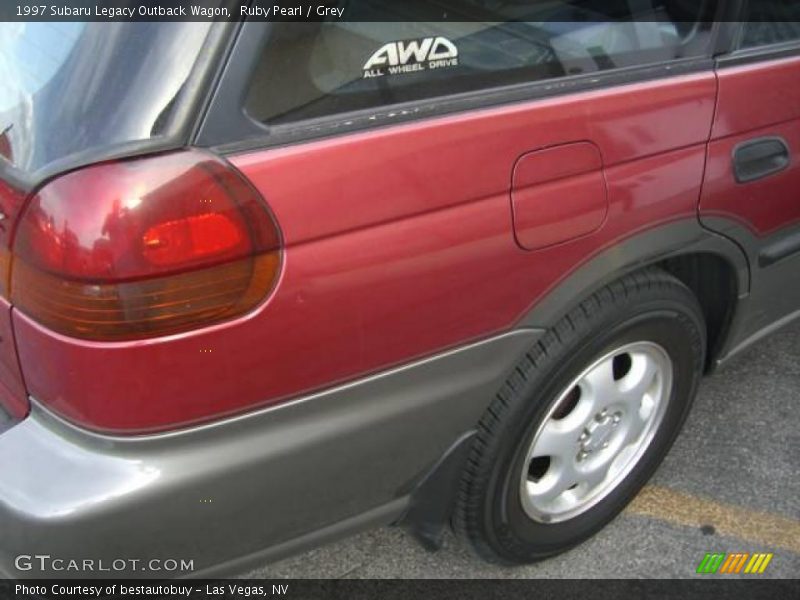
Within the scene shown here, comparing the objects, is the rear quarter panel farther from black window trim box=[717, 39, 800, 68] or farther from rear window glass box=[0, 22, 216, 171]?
black window trim box=[717, 39, 800, 68]

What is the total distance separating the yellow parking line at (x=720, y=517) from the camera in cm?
242

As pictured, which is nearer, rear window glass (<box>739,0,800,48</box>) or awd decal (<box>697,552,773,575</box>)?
rear window glass (<box>739,0,800,48</box>)

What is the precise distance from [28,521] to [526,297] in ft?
3.39

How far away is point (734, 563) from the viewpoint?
7.68 feet

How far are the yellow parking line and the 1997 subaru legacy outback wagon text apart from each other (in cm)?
61

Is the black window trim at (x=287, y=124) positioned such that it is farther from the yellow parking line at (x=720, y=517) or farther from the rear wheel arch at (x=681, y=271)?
the yellow parking line at (x=720, y=517)

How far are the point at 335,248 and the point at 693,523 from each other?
1585 millimetres

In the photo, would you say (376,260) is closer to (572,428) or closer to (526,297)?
(526,297)

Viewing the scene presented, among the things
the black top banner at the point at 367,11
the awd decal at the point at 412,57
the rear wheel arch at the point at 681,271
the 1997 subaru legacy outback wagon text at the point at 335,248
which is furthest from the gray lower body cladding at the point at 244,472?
the black top banner at the point at 367,11

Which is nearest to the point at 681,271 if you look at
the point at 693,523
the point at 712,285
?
the point at 712,285

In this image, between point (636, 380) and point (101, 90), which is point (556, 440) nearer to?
point (636, 380)

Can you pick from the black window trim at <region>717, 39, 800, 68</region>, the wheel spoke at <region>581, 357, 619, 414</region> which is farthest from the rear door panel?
the wheel spoke at <region>581, 357, 619, 414</region>

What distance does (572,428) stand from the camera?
2.10 meters

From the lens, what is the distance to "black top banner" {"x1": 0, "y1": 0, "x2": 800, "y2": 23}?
1.38 m
